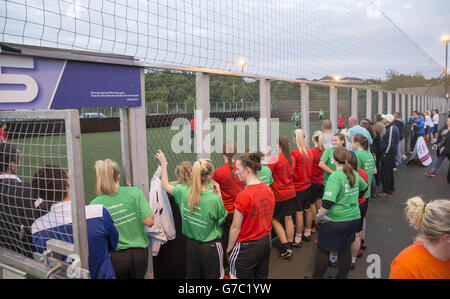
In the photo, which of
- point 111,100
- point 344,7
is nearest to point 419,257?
point 111,100

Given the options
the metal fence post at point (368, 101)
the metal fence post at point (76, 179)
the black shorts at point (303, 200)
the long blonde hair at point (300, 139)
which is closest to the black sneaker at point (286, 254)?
the black shorts at point (303, 200)

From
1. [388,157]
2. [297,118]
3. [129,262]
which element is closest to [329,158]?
[297,118]

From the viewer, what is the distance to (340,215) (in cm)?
346

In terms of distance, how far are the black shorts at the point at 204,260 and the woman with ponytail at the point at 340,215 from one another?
4.19 feet

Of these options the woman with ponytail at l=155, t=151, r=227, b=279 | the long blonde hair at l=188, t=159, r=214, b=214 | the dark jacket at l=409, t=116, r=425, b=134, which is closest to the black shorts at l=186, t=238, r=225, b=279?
the woman with ponytail at l=155, t=151, r=227, b=279

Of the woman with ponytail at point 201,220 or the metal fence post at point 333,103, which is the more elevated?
the metal fence post at point 333,103

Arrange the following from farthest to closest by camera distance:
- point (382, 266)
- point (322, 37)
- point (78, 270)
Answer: point (322, 37)
point (382, 266)
point (78, 270)

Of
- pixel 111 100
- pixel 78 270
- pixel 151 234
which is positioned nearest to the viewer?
pixel 78 270

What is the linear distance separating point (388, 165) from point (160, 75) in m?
6.46

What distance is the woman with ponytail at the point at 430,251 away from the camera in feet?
5.76

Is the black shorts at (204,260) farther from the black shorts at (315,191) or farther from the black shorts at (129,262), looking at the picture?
the black shorts at (315,191)

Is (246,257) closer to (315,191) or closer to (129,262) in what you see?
(129,262)

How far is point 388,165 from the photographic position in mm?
7445

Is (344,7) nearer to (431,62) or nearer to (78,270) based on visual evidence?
(78,270)
